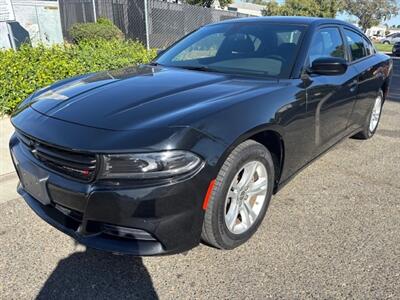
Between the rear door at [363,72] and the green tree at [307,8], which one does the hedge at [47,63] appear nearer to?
the rear door at [363,72]

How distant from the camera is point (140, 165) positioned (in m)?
1.99

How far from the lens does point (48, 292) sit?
2240 millimetres

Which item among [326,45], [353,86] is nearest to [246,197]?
[326,45]

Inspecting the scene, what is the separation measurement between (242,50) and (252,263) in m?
1.89

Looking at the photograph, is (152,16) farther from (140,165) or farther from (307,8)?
A: (307,8)

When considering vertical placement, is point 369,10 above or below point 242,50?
below

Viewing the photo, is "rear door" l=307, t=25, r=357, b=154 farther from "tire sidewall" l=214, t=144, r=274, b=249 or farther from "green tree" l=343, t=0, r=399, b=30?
"green tree" l=343, t=0, r=399, b=30

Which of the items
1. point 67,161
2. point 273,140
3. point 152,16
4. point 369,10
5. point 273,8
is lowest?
point 369,10

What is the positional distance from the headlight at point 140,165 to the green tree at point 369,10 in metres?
71.5

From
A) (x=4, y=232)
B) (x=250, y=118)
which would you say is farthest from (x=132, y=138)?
(x=4, y=232)

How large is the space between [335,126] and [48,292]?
2.88 m

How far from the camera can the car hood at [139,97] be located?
2.17 m

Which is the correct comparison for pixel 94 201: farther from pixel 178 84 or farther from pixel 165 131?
pixel 178 84

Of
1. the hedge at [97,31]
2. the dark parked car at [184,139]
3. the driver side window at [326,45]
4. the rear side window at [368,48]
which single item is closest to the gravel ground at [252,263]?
the dark parked car at [184,139]
